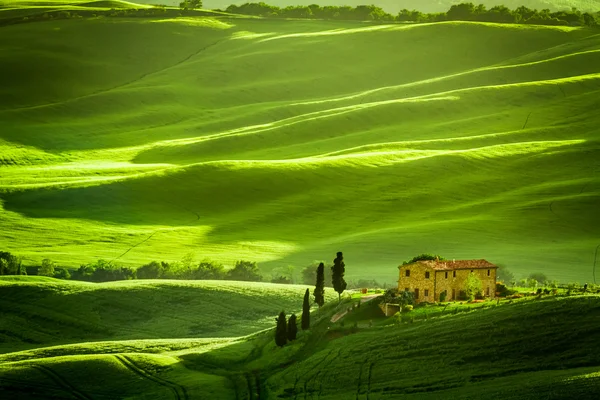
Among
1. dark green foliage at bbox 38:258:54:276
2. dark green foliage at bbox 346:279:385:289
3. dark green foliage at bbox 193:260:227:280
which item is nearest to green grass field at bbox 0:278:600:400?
dark green foliage at bbox 346:279:385:289

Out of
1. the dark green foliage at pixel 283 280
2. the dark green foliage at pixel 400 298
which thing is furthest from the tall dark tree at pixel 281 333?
the dark green foliage at pixel 283 280

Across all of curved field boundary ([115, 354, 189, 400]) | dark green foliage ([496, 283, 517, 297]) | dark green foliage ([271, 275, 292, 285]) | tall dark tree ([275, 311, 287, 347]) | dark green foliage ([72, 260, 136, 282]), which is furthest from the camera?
dark green foliage ([271, 275, 292, 285])

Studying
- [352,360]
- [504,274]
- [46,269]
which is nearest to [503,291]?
[352,360]

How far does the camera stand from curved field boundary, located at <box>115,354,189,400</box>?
6265cm

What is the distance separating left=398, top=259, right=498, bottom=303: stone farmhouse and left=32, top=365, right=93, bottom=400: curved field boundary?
22104 mm

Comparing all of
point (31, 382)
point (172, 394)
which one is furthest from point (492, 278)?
point (31, 382)

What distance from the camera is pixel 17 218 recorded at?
136625mm

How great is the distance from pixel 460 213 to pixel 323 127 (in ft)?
201

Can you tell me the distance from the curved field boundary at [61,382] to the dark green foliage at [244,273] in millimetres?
46310

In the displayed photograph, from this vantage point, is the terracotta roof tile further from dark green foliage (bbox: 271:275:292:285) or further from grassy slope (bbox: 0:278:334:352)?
dark green foliage (bbox: 271:275:292:285)

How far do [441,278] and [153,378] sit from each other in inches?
765

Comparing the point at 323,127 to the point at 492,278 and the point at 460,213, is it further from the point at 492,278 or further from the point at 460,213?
the point at 492,278

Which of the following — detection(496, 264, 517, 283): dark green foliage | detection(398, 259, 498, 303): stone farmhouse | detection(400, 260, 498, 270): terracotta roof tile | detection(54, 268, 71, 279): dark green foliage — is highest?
detection(400, 260, 498, 270): terracotta roof tile

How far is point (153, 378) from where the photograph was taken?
66.6 metres
